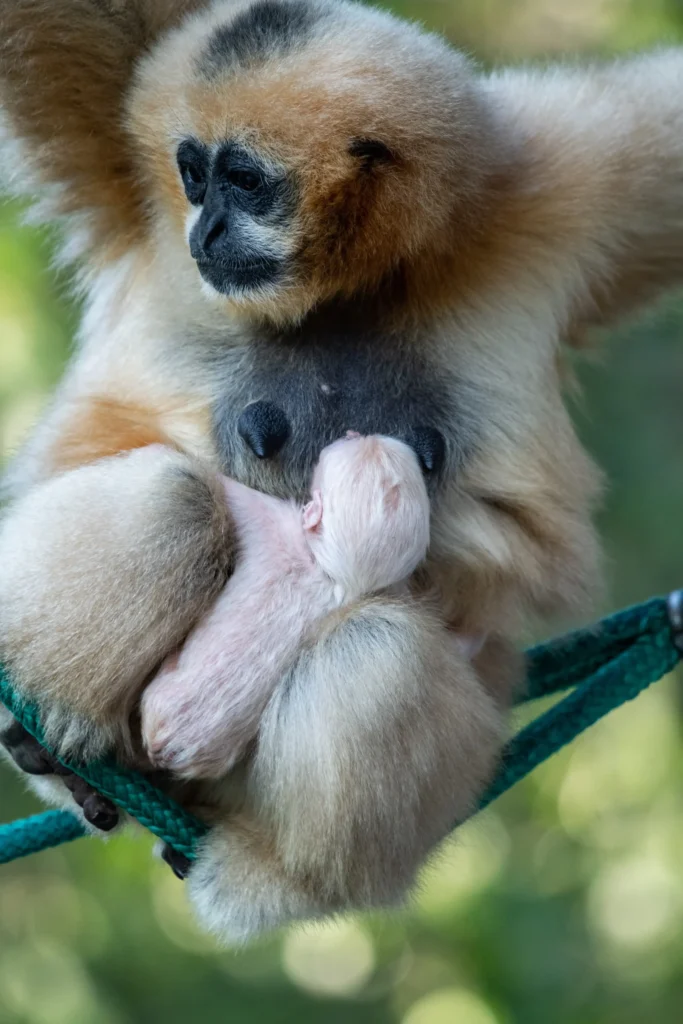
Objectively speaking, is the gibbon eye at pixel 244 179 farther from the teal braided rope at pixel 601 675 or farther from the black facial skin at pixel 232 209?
the teal braided rope at pixel 601 675

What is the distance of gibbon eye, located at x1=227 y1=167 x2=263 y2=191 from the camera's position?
309 centimetres

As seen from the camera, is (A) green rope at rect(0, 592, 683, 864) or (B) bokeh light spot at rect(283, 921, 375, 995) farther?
(B) bokeh light spot at rect(283, 921, 375, 995)

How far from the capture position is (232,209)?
313 centimetres

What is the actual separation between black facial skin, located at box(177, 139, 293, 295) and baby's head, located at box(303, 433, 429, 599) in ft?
1.80

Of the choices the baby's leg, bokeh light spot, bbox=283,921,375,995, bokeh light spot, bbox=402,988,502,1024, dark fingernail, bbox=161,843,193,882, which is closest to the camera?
the baby's leg

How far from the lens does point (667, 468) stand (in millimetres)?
6617

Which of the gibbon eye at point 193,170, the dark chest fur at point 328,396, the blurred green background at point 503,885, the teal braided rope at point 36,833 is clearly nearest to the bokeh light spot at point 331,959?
the blurred green background at point 503,885

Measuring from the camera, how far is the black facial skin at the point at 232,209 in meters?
3.10

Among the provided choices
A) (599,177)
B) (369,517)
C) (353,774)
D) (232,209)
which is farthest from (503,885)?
(232,209)

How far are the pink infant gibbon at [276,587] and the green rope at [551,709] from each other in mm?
133

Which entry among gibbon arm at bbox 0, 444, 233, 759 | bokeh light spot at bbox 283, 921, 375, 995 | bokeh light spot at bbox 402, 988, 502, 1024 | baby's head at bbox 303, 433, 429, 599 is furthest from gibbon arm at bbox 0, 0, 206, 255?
bokeh light spot at bbox 402, 988, 502, 1024

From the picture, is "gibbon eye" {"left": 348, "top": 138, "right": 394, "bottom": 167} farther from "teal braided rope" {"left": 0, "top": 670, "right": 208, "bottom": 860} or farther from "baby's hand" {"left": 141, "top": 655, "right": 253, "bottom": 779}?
"teal braided rope" {"left": 0, "top": 670, "right": 208, "bottom": 860}

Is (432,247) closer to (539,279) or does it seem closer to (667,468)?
(539,279)

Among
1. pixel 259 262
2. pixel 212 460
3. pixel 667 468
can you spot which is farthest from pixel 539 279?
pixel 667 468
